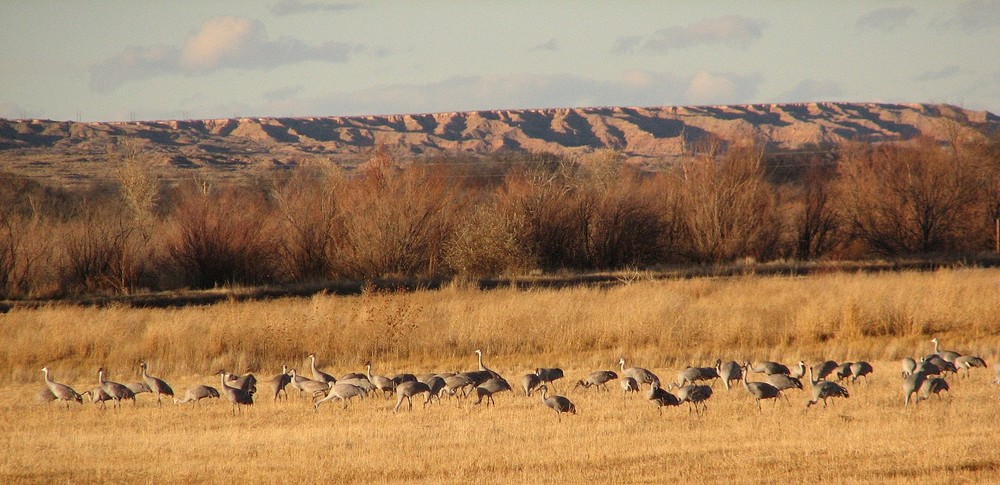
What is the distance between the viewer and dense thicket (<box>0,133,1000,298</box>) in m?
32.6

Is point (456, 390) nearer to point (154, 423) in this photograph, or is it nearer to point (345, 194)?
point (154, 423)

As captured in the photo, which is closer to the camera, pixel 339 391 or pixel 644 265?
pixel 339 391

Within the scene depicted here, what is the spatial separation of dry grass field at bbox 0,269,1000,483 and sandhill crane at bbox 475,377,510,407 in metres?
0.26

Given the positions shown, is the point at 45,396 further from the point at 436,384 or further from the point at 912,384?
the point at 912,384

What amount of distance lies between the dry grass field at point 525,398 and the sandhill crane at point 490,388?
10.4 inches

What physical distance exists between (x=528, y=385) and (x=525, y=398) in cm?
23

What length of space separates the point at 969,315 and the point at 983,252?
2157 centimetres

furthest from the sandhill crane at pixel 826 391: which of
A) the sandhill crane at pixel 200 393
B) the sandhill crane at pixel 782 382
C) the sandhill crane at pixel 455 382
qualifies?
the sandhill crane at pixel 200 393

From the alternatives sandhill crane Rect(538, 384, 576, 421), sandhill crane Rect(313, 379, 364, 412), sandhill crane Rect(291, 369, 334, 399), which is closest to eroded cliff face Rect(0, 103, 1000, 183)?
sandhill crane Rect(291, 369, 334, 399)

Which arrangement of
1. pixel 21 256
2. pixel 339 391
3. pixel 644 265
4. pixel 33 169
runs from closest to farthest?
1. pixel 339 391
2. pixel 21 256
3. pixel 644 265
4. pixel 33 169

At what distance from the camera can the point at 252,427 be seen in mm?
12656

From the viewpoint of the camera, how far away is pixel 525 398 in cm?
1438

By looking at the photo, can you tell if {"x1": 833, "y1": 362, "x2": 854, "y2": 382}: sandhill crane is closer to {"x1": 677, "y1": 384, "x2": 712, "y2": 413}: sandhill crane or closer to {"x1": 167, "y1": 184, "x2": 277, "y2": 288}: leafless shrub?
{"x1": 677, "y1": 384, "x2": 712, "y2": 413}: sandhill crane

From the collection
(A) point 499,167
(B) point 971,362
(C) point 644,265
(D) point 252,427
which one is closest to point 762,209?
(C) point 644,265
